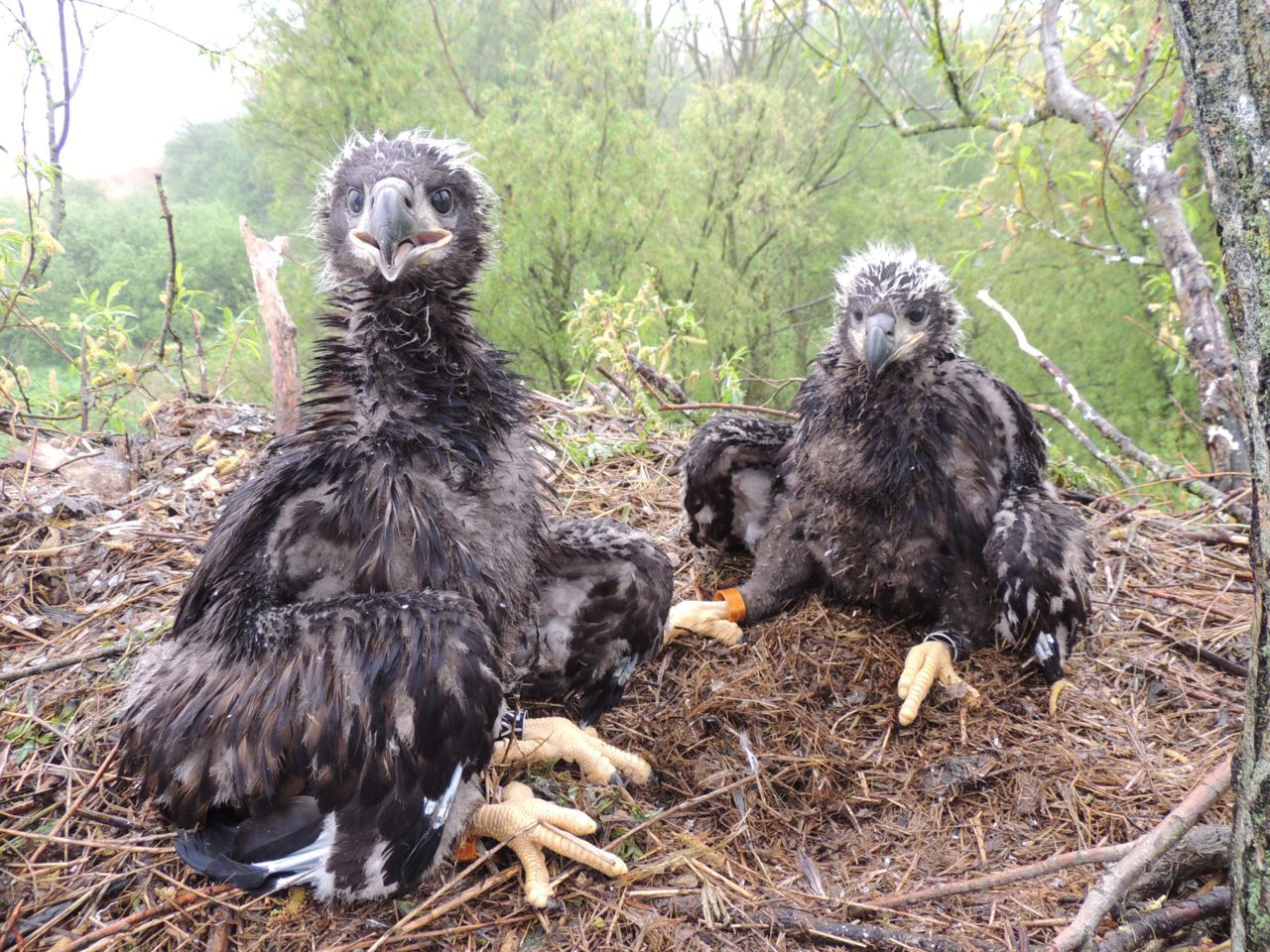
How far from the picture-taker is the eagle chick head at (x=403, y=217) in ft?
6.74

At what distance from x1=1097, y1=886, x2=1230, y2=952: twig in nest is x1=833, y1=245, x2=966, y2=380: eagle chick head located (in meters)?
1.72

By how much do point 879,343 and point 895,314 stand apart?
6.7 inches

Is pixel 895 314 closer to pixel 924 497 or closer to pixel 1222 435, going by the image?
pixel 924 497

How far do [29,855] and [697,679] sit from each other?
193 centimetres

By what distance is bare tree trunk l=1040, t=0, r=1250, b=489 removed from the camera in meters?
4.18

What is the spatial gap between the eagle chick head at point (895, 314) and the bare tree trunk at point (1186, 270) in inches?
81.5

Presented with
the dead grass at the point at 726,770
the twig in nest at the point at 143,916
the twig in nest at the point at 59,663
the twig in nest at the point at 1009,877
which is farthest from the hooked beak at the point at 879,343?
the twig in nest at the point at 59,663

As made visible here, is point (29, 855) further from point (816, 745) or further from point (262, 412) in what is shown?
point (262, 412)

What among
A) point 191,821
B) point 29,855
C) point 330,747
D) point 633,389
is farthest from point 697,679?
point 633,389

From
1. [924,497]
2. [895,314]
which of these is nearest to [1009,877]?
[924,497]

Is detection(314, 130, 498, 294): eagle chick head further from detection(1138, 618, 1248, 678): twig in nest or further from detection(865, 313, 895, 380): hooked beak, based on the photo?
detection(1138, 618, 1248, 678): twig in nest

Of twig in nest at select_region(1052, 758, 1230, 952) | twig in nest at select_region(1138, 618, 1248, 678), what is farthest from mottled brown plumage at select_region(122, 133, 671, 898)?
twig in nest at select_region(1138, 618, 1248, 678)

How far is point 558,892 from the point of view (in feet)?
5.92

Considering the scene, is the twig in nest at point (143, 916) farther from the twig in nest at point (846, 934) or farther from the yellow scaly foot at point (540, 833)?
the twig in nest at point (846, 934)
